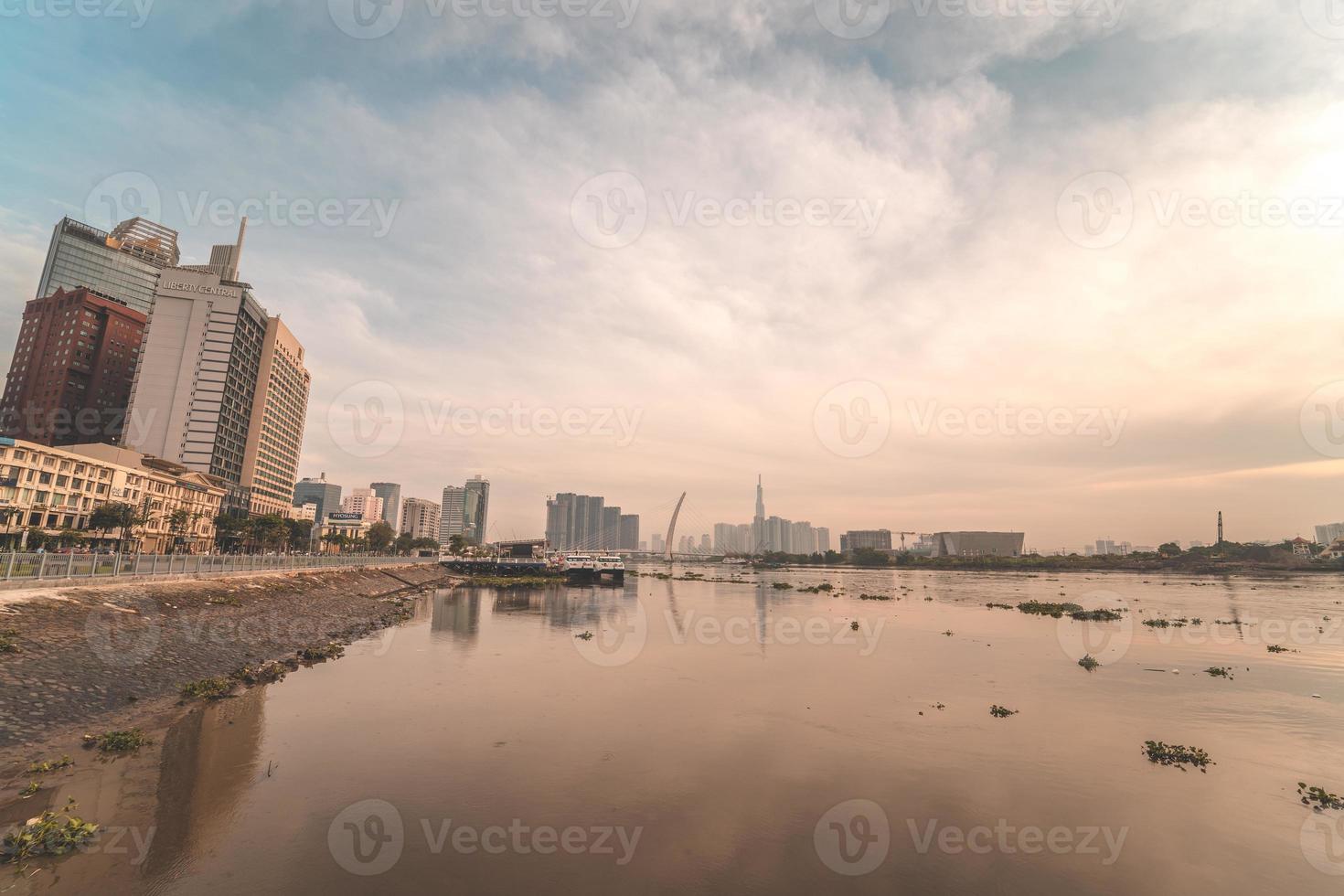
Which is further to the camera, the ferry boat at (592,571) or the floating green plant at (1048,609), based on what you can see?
the ferry boat at (592,571)

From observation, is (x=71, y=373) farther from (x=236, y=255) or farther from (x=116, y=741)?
(x=116, y=741)

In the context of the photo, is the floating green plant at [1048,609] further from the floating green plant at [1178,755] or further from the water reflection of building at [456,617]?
the water reflection of building at [456,617]

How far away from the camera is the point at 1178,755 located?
57.0 ft

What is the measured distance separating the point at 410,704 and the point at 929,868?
62.3 ft

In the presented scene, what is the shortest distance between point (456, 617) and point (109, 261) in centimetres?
20435

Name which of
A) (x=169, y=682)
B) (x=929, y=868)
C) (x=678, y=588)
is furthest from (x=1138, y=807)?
(x=678, y=588)

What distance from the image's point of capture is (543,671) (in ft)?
96.7

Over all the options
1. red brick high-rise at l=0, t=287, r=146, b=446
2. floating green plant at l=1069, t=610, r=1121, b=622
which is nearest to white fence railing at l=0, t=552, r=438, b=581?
floating green plant at l=1069, t=610, r=1121, b=622

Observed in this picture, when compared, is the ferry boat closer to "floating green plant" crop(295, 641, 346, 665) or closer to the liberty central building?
"floating green plant" crop(295, 641, 346, 665)

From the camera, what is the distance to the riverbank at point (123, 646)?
54.4 ft

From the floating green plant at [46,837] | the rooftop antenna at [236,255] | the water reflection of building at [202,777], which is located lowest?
the water reflection of building at [202,777]

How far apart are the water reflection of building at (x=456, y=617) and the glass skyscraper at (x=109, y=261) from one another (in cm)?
15882

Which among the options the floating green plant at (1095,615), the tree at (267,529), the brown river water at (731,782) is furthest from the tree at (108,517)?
the floating green plant at (1095,615)

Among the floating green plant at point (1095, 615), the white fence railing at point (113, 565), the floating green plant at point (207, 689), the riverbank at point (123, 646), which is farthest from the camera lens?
the floating green plant at point (1095, 615)
